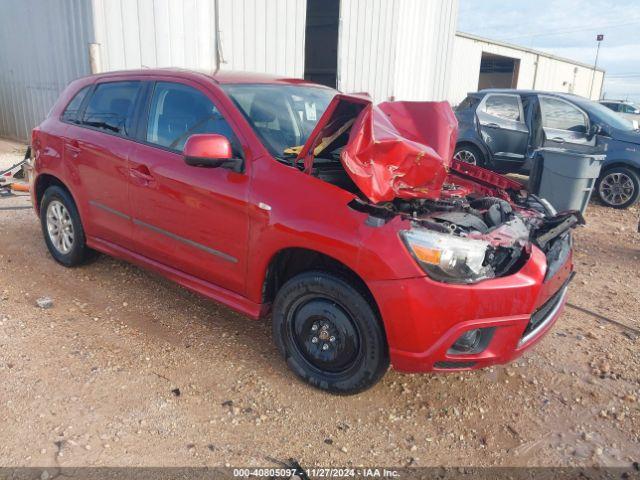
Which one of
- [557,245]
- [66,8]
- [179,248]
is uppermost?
[66,8]

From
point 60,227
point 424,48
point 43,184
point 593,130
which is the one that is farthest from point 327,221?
point 424,48

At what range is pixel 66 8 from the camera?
9852 mm

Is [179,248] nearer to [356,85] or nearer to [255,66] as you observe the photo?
[255,66]

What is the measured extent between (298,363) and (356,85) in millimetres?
10155

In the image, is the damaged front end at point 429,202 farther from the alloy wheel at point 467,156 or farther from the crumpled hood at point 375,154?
the alloy wheel at point 467,156

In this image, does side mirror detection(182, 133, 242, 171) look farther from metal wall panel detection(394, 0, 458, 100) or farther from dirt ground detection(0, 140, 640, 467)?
metal wall panel detection(394, 0, 458, 100)

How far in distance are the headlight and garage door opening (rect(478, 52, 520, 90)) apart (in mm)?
27783

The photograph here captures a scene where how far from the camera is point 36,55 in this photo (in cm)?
1134

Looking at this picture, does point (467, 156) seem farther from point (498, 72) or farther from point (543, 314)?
point (498, 72)

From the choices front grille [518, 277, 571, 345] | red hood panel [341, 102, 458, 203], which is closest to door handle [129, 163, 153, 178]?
red hood panel [341, 102, 458, 203]

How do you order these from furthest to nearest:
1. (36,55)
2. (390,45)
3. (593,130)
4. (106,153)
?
1. (390,45)
2. (36,55)
3. (593,130)
4. (106,153)

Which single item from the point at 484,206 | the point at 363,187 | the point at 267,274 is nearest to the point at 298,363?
the point at 267,274

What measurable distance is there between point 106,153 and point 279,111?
141 centimetres

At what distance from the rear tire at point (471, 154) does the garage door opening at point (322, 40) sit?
5684 millimetres
